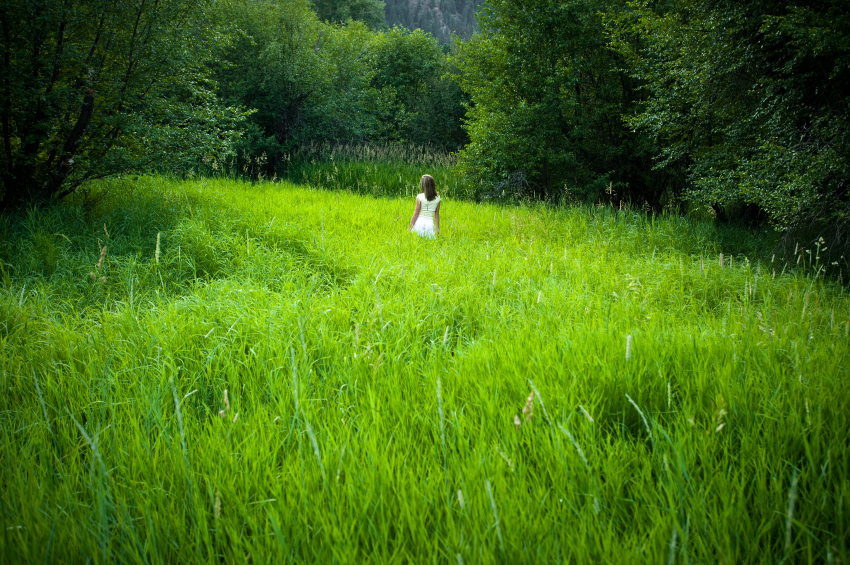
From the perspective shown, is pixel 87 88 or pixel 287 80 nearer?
pixel 87 88

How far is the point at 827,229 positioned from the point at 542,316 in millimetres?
5333

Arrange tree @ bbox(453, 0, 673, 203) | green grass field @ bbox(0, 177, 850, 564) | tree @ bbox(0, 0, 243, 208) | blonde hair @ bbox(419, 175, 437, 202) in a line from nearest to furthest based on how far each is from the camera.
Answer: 1. green grass field @ bbox(0, 177, 850, 564)
2. tree @ bbox(0, 0, 243, 208)
3. blonde hair @ bbox(419, 175, 437, 202)
4. tree @ bbox(453, 0, 673, 203)

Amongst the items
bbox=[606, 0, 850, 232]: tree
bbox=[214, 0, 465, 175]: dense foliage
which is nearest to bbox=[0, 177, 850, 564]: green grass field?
bbox=[606, 0, 850, 232]: tree

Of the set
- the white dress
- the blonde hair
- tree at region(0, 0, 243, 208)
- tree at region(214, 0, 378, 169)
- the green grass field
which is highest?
tree at region(214, 0, 378, 169)

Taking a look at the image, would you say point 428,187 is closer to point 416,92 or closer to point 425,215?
point 425,215

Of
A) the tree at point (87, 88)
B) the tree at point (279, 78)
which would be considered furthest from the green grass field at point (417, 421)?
the tree at point (279, 78)

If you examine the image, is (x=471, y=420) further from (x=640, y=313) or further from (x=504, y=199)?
(x=504, y=199)

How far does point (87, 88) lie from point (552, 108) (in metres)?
9.80

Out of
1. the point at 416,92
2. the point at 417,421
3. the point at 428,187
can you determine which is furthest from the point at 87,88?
the point at 416,92

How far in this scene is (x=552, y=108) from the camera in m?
10.7

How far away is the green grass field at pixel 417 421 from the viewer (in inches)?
48.5

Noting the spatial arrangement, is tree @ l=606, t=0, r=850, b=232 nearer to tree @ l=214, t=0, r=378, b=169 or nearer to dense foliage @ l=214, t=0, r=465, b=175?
dense foliage @ l=214, t=0, r=465, b=175

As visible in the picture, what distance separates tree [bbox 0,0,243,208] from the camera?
208 inches

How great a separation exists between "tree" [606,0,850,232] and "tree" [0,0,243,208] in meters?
8.39
